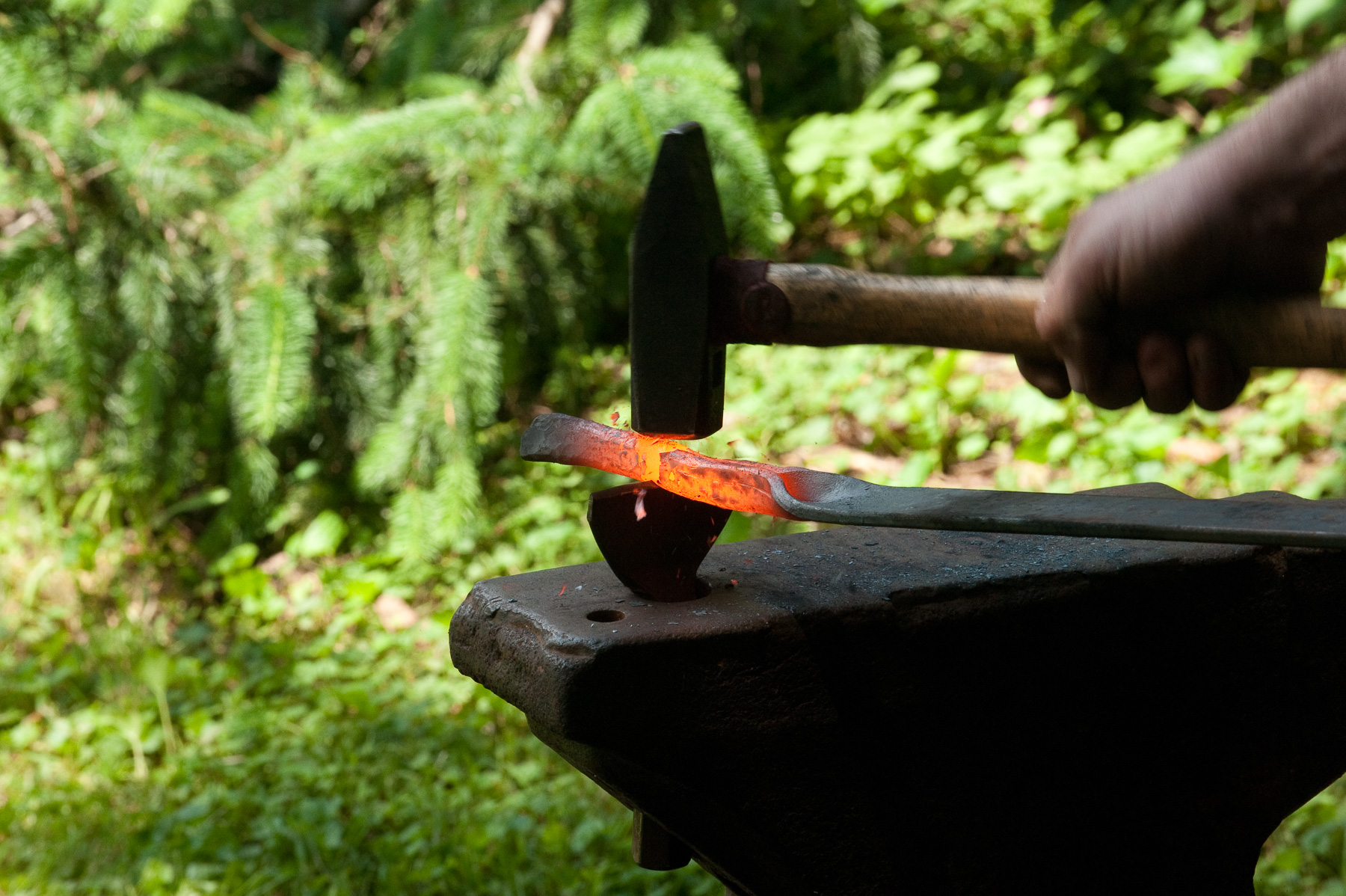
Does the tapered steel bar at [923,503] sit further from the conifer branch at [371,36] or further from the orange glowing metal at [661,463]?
the conifer branch at [371,36]

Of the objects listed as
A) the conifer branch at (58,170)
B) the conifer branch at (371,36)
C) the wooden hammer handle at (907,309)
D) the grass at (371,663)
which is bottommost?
the grass at (371,663)

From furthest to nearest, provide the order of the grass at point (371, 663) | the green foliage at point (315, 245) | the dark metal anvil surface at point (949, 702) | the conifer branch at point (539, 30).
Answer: the conifer branch at point (539, 30), the green foliage at point (315, 245), the grass at point (371, 663), the dark metal anvil surface at point (949, 702)

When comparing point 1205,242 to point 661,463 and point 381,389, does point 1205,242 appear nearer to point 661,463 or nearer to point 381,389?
point 661,463

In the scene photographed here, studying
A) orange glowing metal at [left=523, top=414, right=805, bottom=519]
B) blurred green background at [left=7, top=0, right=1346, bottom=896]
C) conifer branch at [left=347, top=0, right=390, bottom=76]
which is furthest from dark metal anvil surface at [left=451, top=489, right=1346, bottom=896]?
conifer branch at [left=347, top=0, right=390, bottom=76]

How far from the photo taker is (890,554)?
139 cm

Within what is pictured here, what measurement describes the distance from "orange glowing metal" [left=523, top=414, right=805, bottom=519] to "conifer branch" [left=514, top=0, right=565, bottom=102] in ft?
8.32

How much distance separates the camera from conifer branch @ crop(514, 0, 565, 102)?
3.48m

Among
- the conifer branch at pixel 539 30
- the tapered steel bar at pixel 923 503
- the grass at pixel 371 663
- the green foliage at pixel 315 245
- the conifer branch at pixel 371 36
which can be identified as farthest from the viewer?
the conifer branch at pixel 371 36

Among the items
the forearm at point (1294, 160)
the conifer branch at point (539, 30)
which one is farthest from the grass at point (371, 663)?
the conifer branch at point (539, 30)

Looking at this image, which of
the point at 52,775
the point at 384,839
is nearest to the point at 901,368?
the point at 384,839

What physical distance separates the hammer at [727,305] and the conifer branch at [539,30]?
249cm

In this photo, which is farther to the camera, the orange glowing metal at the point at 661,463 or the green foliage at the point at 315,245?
the green foliage at the point at 315,245

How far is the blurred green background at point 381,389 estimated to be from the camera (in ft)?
8.39

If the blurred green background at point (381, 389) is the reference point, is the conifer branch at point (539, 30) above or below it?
above
